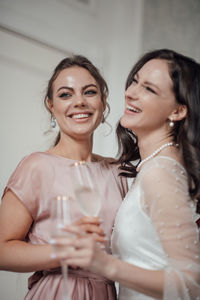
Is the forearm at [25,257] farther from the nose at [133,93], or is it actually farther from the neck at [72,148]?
the nose at [133,93]

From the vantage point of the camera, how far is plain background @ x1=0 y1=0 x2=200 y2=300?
263cm

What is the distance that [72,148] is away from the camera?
2.06 m

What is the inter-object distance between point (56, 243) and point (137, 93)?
0.87 metres

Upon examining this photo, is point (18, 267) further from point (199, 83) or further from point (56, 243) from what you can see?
point (199, 83)

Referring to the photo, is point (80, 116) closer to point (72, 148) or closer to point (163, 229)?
point (72, 148)

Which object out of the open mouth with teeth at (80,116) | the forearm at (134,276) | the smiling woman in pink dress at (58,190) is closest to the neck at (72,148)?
the smiling woman in pink dress at (58,190)

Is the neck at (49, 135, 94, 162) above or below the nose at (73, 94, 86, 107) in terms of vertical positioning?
below

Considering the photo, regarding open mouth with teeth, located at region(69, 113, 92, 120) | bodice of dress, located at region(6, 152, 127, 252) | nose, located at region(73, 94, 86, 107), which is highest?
nose, located at region(73, 94, 86, 107)

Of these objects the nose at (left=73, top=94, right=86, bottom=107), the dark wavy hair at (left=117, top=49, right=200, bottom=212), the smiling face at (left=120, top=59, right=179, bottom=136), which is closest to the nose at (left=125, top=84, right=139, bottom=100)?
the smiling face at (left=120, top=59, right=179, bottom=136)

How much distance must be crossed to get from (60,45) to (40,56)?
210 millimetres

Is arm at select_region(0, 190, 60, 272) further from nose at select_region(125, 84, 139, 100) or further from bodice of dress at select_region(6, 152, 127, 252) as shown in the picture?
nose at select_region(125, 84, 139, 100)

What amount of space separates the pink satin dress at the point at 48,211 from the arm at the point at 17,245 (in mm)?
42

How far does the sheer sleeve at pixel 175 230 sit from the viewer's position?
1.32 meters

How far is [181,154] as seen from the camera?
168 centimetres
